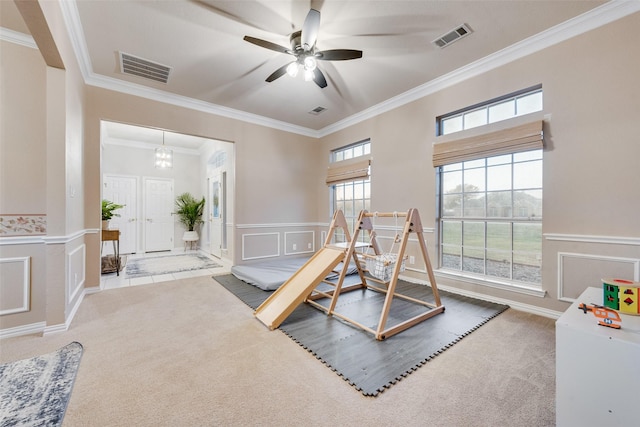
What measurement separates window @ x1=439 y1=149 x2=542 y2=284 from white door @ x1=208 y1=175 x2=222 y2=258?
4.75m

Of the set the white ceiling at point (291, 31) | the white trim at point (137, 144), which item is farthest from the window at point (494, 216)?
the white trim at point (137, 144)

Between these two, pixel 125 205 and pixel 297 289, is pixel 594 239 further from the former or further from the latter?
pixel 125 205

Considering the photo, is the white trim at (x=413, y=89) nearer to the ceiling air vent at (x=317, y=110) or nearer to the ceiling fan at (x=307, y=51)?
the ceiling air vent at (x=317, y=110)

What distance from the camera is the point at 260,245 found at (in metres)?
5.04

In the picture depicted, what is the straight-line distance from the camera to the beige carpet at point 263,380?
140 cm

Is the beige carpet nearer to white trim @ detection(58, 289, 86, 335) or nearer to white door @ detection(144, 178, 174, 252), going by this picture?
white trim @ detection(58, 289, 86, 335)

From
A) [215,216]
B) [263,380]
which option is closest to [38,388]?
[263,380]

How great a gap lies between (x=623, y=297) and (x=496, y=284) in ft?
6.14

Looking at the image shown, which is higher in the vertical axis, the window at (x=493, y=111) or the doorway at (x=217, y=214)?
the window at (x=493, y=111)

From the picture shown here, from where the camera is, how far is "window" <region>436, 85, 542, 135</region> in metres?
2.90

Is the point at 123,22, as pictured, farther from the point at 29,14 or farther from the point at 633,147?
the point at 633,147

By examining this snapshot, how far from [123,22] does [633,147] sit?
4.90m

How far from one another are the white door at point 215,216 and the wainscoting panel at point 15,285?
11.7 ft

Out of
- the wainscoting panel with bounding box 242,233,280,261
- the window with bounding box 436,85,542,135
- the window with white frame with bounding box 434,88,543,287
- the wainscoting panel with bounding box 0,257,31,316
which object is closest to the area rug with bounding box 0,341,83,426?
the wainscoting panel with bounding box 0,257,31,316
